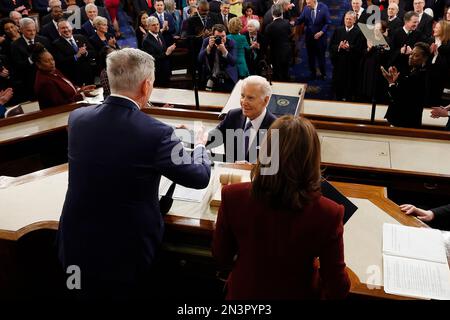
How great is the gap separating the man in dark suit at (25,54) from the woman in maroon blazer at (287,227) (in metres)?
5.21

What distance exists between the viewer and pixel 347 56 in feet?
20.7

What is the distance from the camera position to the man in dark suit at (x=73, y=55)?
5.93 metres

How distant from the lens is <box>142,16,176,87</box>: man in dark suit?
6.47 metres

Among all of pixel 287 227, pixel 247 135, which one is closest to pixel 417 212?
pixel 287 227

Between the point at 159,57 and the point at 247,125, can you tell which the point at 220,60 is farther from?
the point at 247,125

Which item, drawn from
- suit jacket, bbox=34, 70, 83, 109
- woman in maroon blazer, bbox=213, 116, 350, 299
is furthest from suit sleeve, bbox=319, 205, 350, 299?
suit jacket, bbox=34, 70, 83, 109

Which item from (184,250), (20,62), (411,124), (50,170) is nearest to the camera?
(184,250)

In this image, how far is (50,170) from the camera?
8.93 feet

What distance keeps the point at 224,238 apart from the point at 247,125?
1.62 m

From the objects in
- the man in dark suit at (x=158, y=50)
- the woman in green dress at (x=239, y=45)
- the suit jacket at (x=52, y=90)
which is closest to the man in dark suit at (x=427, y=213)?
the suit jacket at (x=52, y=90)

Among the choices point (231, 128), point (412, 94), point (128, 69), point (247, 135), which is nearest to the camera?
point (128, 69)
